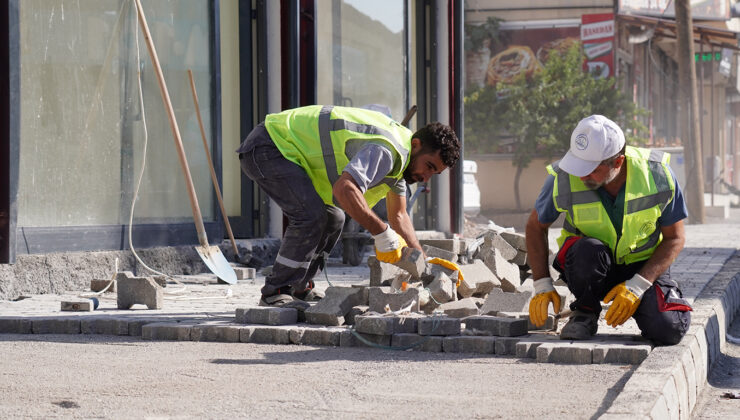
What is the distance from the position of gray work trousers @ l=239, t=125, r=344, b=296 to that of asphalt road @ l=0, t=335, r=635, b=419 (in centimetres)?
87

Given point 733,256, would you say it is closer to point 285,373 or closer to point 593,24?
point 285,373

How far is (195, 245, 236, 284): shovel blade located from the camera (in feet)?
26.5

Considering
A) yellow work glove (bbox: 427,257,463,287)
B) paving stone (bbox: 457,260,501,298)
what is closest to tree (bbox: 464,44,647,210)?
paving stone (bbox: 457,260,501,298)

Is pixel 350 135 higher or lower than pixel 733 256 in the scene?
higher

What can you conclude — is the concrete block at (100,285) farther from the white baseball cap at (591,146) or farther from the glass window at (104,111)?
the white baseball cap at (591,146)

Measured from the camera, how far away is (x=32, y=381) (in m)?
4.23

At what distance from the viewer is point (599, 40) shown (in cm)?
2988

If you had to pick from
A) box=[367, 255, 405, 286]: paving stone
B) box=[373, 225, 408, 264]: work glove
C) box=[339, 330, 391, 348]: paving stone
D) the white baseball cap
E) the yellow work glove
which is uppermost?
the white baseball cap

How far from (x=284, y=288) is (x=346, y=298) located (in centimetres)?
60

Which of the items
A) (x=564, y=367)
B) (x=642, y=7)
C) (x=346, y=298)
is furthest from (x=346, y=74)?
(x=642, y=7)

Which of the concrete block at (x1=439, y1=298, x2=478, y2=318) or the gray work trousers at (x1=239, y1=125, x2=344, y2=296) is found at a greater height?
the gray work trousers at (x1=239, y1=125, x2=344, y2=296)

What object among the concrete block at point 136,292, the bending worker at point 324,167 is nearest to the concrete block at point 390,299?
the bending worker at point 324,167

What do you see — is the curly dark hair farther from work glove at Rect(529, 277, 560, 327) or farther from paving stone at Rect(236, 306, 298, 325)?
paving stone at Rect(236, 306, 298, 325)

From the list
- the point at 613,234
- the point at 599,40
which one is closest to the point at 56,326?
the point at 613,234
